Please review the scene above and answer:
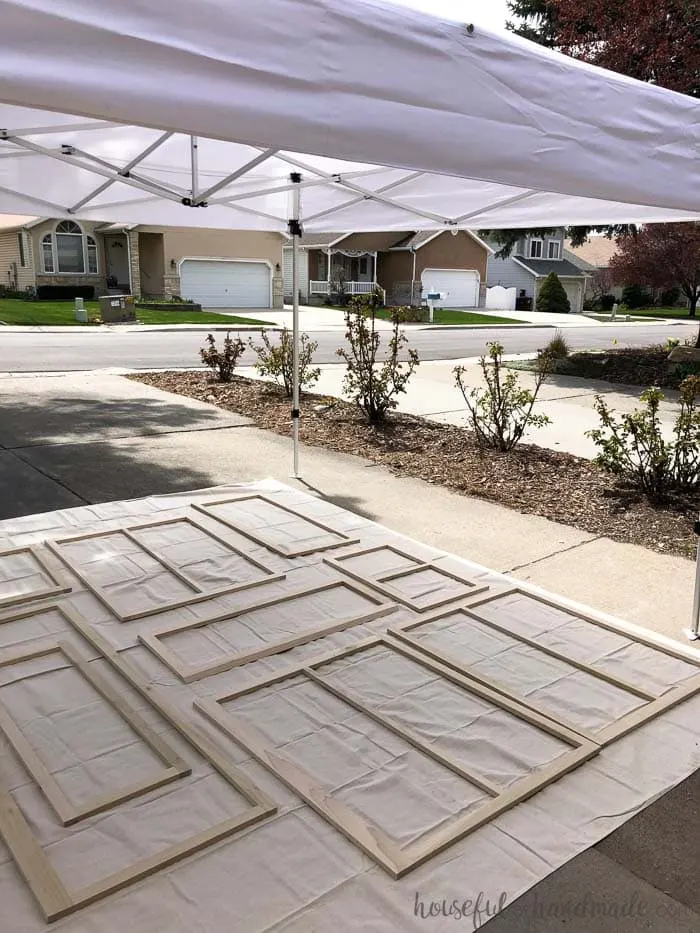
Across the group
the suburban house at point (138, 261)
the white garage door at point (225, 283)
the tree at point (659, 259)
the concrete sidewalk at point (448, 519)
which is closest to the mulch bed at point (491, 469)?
the concrete sidewalk at point (448, 519)

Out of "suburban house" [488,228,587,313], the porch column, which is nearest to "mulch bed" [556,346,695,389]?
the porch column

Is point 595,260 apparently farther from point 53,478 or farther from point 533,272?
point 53,478

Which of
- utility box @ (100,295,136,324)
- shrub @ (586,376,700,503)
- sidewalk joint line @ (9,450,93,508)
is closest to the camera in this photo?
shrub @ (586,376,700,503)

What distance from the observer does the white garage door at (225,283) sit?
31.9 metres

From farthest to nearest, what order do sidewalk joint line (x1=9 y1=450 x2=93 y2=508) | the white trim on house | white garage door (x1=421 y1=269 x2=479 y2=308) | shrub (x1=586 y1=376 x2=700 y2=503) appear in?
the white trim on house
white garage door (x1=421 y1=269 x2=479 y2=308)
sidewalk joint line (x1=9 y1=450 x2=93 y2=508)
shrub (x1=586 y1=376 x2=700 y2=503)

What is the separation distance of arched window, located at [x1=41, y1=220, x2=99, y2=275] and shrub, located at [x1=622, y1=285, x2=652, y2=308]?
31525 mm

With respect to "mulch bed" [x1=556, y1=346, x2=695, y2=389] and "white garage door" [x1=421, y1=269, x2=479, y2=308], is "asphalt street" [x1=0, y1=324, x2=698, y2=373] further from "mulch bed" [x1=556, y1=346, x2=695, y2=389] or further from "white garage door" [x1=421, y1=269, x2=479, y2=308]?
"white garage door" [x1=421, y1=269, x2=479, y2=308]

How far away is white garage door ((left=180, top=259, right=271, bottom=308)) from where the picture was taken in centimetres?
3188

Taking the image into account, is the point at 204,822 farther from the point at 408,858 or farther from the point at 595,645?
the point at 595,645

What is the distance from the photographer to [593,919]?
2053 millimetres

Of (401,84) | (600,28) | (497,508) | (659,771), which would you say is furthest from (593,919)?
(600,28)

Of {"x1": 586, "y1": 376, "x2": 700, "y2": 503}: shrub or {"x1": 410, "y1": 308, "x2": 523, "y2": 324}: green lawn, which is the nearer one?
{"x1": 586, "y1": 376, "x2": 700, "y2": 503}: shrub

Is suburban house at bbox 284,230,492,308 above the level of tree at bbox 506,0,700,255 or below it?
below

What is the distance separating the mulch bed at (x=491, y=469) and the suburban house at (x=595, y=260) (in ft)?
129
